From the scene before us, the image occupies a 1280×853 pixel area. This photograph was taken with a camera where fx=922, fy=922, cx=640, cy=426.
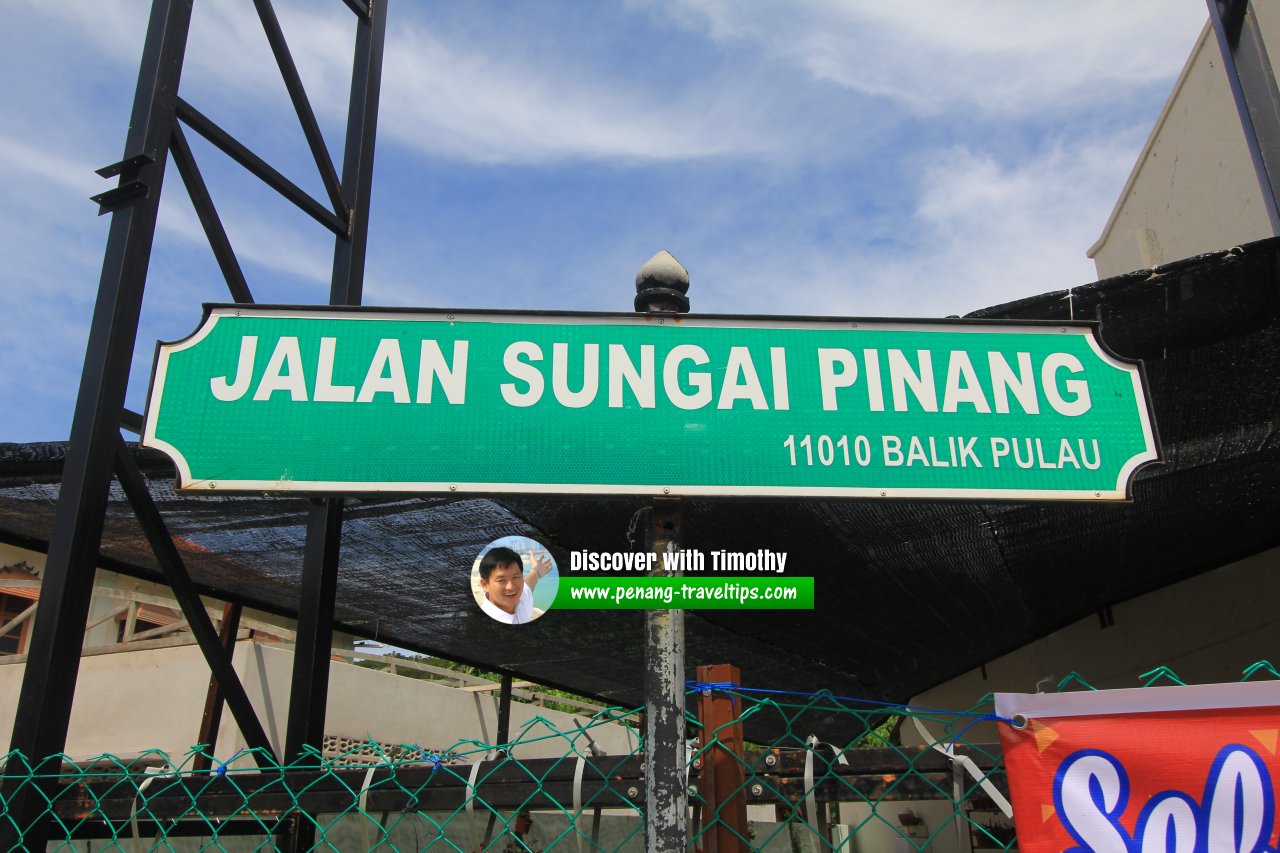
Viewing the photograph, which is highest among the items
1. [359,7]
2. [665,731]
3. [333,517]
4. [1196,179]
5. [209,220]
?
[1196,179]

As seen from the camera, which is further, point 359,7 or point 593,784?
point 359,7

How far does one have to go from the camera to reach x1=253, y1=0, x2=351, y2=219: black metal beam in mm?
3375

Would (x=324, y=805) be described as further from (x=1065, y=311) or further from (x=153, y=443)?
(x=1065, y=311)

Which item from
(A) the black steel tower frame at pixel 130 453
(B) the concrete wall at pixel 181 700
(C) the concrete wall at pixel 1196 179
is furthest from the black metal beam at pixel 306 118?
(C) the concrete wall at pixel 1196 179

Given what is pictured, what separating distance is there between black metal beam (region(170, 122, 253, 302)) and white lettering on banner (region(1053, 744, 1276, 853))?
266 centimetres

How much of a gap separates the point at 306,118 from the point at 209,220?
28.4 inches

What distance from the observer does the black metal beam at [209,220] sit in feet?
9.16

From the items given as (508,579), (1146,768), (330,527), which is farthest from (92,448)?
(1146,768)

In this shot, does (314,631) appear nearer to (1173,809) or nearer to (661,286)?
(661,286)

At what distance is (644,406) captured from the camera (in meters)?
1.68

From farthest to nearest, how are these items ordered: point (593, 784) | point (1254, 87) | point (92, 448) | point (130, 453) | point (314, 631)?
point (1254, 87) → point (314, 631) → point (130, 453) → point (92, 448) → point (593, 784)

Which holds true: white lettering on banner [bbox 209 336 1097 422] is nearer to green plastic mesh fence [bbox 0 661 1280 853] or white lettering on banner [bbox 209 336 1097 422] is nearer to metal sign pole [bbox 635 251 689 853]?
metal sign pole [bbox 635 251 689 853]

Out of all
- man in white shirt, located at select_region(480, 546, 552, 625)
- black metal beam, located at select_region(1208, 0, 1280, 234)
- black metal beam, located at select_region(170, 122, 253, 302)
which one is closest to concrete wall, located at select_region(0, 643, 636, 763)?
man in white shirt, located at select_region(480, 546, 552, 625)

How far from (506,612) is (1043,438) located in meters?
3.42
